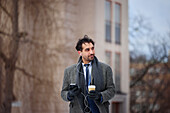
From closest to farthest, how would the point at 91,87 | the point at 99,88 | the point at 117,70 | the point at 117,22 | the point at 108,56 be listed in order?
the point at 91,87
the point at 99,88
the point at 108,56
the point at 117,70
the point at 117,22

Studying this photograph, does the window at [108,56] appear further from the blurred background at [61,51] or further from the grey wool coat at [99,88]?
the grey wool coat at [99,88]

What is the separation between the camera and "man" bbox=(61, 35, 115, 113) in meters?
4.14

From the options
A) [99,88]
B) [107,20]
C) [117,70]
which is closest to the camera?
[99,88]


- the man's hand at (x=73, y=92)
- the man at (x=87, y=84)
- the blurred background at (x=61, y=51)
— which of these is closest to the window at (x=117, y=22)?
the blurred background at (x=61, y=51)

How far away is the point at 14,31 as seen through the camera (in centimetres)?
1102

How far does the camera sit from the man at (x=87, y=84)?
4145mm

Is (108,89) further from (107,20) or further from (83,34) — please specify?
(107,20)

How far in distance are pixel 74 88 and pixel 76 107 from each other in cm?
31

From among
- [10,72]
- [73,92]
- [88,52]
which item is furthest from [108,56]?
[73,92]

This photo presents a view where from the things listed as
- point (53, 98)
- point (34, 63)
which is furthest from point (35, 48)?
point (53, 98)

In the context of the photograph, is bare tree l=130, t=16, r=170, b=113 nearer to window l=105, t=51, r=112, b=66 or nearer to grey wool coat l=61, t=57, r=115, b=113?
window l=105, t=51, r=112, b=66

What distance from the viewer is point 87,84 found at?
4.27 metres

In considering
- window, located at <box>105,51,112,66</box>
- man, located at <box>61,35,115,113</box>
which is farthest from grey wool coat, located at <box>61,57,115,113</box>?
window, located at <box>105,51,112,66</box>

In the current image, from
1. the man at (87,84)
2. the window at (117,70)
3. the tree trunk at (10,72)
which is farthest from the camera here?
the window at (117,70)
